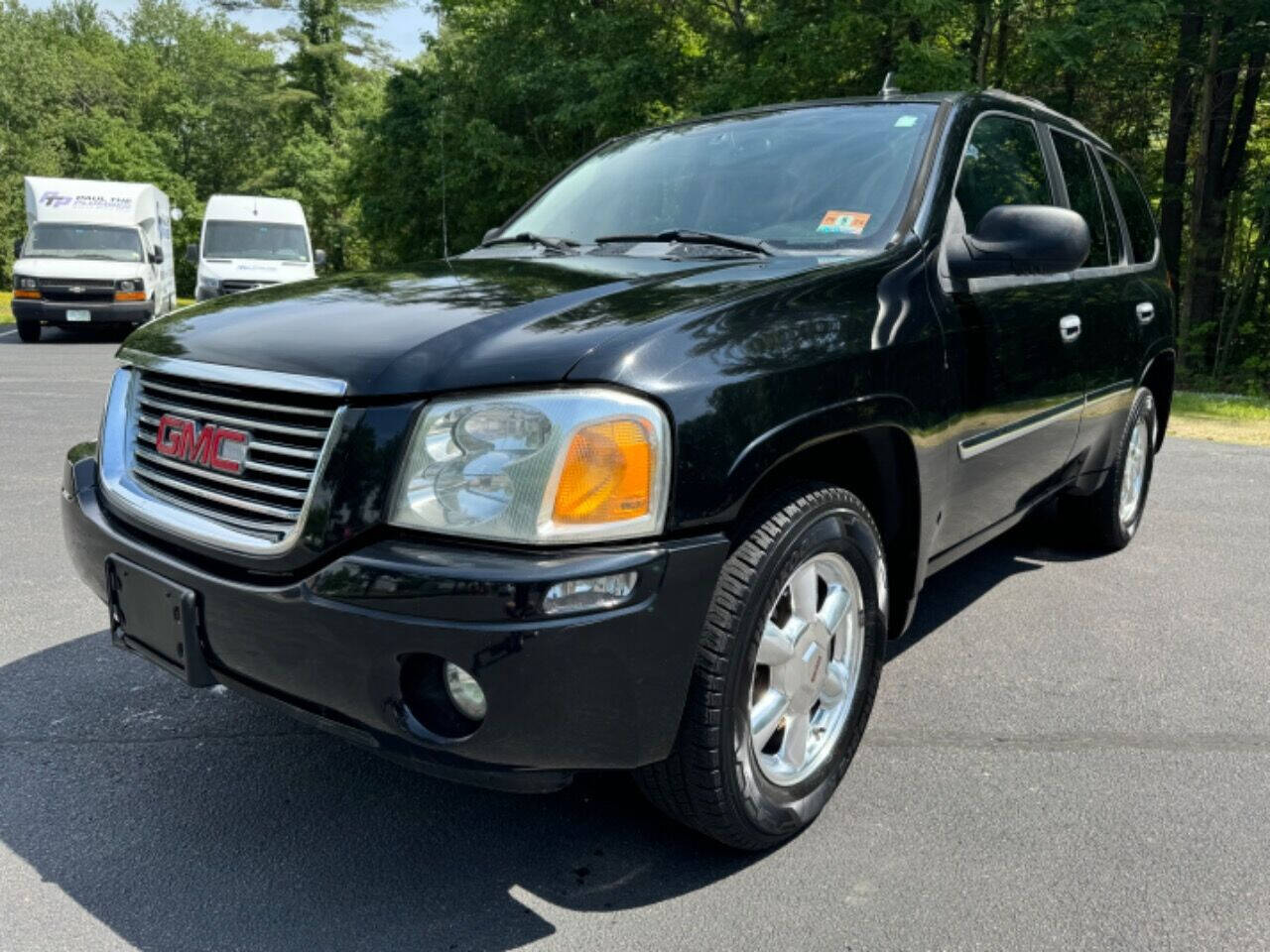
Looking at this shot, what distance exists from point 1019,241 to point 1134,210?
240cm

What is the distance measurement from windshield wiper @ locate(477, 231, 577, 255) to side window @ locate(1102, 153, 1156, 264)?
8.56ft

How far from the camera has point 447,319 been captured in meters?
2.21

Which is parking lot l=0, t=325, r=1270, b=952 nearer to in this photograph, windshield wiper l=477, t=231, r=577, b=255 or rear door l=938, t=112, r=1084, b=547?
rear door l=938, t=112, r=1084, b=547

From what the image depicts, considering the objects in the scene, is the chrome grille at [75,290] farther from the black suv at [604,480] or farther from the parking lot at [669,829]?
the black suv at [604,480]

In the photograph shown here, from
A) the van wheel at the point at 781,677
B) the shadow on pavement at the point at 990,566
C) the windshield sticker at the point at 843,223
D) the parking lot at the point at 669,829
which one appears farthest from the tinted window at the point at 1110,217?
the van wheel at the point at 781,677

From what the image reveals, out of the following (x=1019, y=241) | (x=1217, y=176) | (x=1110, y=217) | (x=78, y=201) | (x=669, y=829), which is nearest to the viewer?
(x=669, y=829)

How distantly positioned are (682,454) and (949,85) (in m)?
15.3

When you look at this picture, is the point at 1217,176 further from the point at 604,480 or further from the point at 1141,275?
the point at 604,480

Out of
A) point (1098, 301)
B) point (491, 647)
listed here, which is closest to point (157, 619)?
point (491, 647)

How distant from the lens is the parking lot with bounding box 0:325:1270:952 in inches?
84.0

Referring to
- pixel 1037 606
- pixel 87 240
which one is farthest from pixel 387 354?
pixel 87 240

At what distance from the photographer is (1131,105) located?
1719 centimetres

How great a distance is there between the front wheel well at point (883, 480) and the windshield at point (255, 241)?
674 inches

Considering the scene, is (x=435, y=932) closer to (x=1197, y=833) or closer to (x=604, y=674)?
(x=604, y=674)
